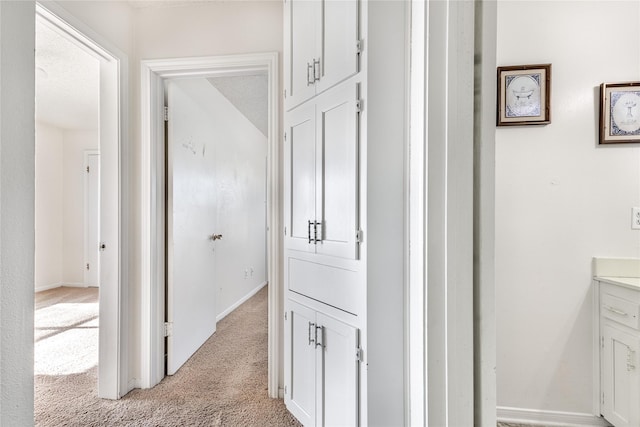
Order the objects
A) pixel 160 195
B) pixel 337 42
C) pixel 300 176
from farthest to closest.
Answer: pixel 160 195 → pixel 300 176 → pixel 337 42

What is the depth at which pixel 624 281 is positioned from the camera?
1595 mm

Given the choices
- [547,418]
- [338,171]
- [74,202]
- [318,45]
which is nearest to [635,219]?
[547,418]

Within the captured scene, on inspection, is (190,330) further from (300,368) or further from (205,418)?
(300,368)

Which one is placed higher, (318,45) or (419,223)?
(318,45)

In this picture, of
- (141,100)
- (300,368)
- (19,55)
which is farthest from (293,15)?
(300,368)

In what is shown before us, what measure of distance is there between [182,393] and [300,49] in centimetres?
218

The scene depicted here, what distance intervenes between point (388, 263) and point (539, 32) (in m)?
1.70

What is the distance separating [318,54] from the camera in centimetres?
144

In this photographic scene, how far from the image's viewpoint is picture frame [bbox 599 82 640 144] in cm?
170

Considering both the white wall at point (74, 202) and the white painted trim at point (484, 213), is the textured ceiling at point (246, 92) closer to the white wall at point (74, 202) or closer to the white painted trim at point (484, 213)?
the white painted trim at point (484, 213)

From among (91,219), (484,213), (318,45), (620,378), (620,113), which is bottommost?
(620,378)

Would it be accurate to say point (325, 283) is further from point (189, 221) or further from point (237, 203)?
point (237, 203)

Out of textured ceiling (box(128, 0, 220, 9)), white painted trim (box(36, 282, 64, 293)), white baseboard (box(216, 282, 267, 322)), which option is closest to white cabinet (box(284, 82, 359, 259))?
textured ceiling (box(128, 0, 220, 9))

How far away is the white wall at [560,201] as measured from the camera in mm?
1727
